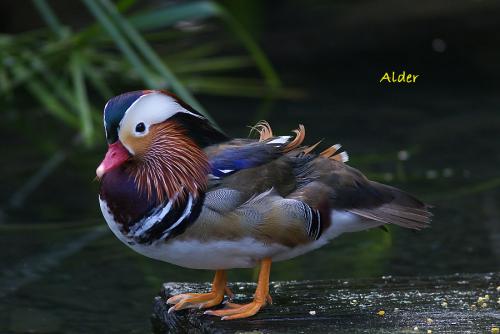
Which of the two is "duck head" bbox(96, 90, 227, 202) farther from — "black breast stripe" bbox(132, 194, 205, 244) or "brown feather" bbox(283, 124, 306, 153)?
"brown feather" bbox(283, 124, 306, 153)

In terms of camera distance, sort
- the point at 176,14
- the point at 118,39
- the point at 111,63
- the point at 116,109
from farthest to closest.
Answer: the point at 111,63 < the point at 176,14 < the point at 118,39 < the point at 116,109

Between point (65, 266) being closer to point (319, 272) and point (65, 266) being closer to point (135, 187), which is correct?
point (319, 272)

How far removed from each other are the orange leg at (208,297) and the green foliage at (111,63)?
207 centimetres

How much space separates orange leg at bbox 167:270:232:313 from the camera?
3303mm

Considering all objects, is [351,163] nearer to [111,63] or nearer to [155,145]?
[111,63]

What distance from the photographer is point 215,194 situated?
300 centimetres

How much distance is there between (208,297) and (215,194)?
1.55ft

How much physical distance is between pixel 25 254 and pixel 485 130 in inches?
125

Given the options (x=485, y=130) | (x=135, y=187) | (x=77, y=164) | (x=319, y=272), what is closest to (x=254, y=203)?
(x=135, y=187)

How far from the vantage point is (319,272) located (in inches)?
183

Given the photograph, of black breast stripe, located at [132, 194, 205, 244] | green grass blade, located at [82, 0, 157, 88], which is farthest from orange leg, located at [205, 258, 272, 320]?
green grass blade, located at [82, 0, 157, 88]

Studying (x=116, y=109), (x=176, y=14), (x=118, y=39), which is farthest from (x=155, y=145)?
(x=176, y=14)

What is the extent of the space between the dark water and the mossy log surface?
2.48 feet

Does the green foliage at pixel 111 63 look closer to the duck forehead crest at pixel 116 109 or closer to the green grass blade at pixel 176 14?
the green grass blade at pixel 176 14
